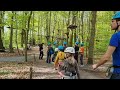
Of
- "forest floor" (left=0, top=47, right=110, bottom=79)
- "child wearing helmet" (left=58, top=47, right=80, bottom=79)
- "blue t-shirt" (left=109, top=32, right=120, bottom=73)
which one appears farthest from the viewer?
"forest floor" (left=0, top=47, right=110, bottom=79)

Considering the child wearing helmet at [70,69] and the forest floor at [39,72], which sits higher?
the child wearing helmet at [70,69]

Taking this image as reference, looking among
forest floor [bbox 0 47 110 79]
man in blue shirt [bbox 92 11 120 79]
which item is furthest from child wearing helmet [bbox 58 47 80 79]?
man in blue shirt [bbox 92 11 120 79]

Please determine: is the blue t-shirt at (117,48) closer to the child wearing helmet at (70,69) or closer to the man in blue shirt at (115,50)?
the man in blue shirt at (115,50)

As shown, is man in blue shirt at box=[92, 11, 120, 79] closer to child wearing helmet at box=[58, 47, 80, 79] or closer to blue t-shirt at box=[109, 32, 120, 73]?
blue t-shirt at box=[109, 32, 120, 73]

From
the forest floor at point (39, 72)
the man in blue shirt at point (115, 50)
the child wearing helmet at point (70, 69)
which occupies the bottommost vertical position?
the forest floor at point (39, 72)

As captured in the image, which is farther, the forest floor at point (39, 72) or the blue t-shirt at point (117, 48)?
the forest floor at point (39, 72)

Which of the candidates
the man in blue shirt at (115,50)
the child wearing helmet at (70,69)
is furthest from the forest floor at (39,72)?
the man in blue shirt at (115,50)

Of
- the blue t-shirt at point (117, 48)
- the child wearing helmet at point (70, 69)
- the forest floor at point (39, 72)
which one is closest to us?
the blue t-shirt at point (117, 48)

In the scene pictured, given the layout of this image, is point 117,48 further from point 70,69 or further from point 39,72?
point 39,72

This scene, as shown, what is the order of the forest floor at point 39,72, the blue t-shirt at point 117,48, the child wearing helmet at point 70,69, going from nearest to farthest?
1. the blue t-shirt at point 117,48
2. the child wearing helmet at point 70,69
3. the forest floor at point 39,72
